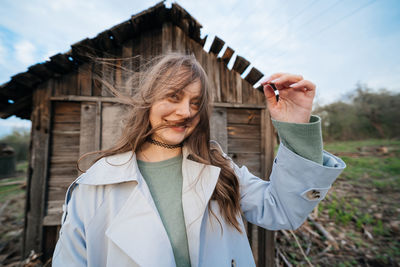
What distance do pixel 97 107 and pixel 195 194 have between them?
2290 millimetres

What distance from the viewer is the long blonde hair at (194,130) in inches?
55.5

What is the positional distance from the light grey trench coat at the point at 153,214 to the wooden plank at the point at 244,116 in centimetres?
178

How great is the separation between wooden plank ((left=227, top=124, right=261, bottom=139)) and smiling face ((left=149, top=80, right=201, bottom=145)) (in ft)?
5.57

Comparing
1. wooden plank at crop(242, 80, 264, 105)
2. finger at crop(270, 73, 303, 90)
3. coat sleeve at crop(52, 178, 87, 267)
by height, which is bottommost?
coat sleeve at crop(52, 178, 87, 267)

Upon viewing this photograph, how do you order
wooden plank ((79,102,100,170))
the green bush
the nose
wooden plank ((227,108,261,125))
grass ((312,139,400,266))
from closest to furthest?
the nose → wooden plank ((79,102,100,170)) → wooden plank ((227,108,261,125)) → grass ((312,139,400,266)) → the green bush

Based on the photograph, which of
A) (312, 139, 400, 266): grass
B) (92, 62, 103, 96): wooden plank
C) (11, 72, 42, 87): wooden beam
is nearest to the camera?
(11, 72, 42, 87): wooden beam

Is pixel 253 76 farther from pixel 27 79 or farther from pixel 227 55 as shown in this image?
pixel 27 79

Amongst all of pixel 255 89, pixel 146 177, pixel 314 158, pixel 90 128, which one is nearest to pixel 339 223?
pixel 255 89

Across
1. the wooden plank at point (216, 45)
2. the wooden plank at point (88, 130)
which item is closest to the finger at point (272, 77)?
the wooden plank at point (216, 45)

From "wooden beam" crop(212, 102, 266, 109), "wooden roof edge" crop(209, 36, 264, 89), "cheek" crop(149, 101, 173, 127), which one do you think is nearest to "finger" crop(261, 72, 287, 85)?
"cheek" crop(149, 101, 173, 127)

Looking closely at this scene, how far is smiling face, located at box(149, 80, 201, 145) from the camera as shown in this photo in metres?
1.38

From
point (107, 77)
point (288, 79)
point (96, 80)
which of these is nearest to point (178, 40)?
point (107, 77)

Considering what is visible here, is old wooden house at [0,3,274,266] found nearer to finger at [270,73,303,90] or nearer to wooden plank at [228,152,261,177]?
wooden plank at [228,152,261,177]

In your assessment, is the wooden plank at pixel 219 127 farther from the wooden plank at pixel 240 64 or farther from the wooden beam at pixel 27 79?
the wooden beam at pixel 27 79
